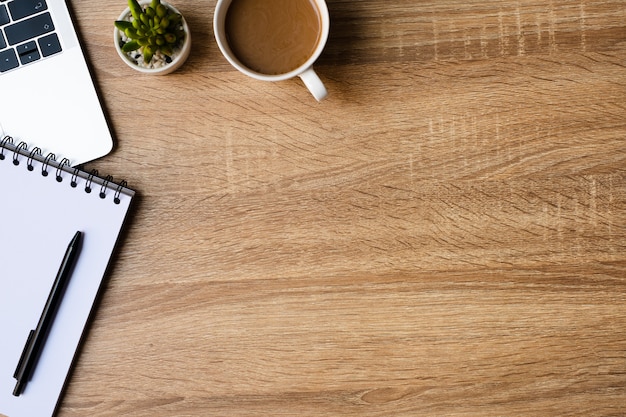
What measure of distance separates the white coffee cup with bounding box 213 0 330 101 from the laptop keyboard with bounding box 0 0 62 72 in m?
0.22

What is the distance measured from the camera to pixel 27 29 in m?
0.76

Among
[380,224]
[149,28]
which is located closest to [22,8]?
[149,28]

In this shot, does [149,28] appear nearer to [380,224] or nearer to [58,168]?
[58,168]

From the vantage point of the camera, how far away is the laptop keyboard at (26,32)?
76cm

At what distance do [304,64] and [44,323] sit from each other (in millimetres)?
467

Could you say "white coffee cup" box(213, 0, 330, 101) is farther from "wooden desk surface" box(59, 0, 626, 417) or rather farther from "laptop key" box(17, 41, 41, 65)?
"laptop key" box(17, 41, 41, 65)

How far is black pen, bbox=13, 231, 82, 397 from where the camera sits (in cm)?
77

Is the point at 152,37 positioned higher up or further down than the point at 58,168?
higher up

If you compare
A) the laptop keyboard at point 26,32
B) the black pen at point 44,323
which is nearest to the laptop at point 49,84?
the laptop keyboard at point 26,32

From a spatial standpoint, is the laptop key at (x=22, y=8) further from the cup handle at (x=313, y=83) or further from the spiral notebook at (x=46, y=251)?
the cup handle at (x=313, y=83)

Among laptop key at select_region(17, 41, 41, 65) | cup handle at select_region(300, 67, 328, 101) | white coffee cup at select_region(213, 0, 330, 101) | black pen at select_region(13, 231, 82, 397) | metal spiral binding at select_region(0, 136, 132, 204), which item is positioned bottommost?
black pen at select_region(13, 231, 82, 397)

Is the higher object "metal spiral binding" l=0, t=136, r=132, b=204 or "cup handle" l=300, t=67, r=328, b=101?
"cup handle" l=300, t=67, r=328, b=101

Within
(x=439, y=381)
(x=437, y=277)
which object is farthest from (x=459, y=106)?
(x=439, y=381)

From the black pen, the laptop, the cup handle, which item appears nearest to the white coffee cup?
the cup handle
